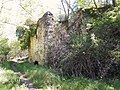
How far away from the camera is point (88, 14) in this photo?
1703cm

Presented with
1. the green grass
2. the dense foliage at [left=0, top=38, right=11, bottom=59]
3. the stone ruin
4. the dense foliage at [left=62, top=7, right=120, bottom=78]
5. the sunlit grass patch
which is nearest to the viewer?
the sunlit grass patch

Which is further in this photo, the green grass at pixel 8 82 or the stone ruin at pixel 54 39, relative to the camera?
the stone ruin at pixel 54 39

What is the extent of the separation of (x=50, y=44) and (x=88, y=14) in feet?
11.4

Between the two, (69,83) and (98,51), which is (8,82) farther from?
(98,51)

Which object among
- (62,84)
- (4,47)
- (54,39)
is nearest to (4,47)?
(4,47)

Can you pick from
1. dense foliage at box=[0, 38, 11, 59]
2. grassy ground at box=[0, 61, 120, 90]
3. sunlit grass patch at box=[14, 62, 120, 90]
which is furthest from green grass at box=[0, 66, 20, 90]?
dense foliage at box=[0, 38, 11, 59]

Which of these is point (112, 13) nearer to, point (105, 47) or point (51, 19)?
point (105, 47)

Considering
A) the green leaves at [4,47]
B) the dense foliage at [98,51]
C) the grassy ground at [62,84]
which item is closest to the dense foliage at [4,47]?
the green leaves at [4,47]

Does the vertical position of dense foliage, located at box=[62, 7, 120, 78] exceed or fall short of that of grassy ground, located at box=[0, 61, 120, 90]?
it exceeds it

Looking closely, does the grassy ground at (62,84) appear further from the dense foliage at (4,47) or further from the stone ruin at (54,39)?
the dense foliage at (4,47)

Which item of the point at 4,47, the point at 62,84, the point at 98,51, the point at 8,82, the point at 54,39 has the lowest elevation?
the point at 62,84

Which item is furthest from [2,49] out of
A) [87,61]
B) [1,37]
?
[87,61]

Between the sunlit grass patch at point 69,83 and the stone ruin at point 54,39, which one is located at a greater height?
the stone ruin at point 54,39

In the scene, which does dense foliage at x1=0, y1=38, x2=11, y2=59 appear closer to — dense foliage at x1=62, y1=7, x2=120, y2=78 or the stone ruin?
the stone ruin
